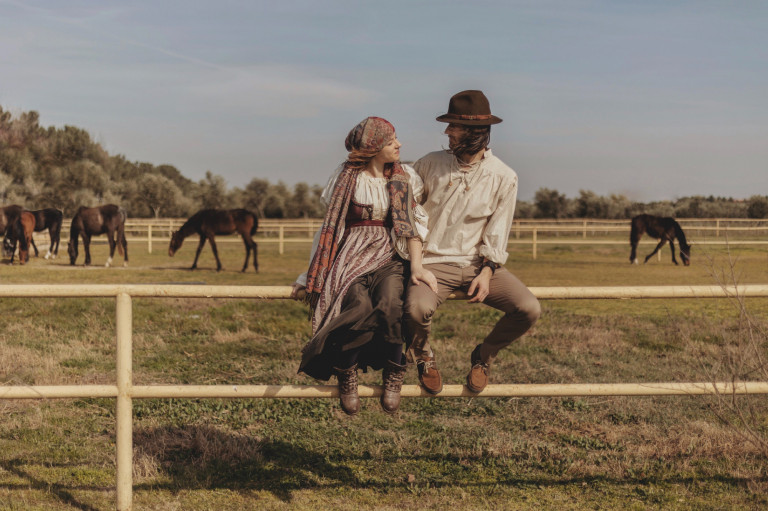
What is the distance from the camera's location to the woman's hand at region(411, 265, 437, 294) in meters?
3.01

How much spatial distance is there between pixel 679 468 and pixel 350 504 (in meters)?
1.99

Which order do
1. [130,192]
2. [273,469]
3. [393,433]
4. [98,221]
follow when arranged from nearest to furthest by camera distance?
[273,469] → [393,433] → [98,221] → [130,192]

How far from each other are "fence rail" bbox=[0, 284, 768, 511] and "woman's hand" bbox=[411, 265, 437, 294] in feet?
1.61

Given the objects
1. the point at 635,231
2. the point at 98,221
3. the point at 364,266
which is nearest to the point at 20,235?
the point at 98,221

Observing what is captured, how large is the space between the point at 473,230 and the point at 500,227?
0.43 feet

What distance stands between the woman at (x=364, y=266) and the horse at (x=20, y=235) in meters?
18.4

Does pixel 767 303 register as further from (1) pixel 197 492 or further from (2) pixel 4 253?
(2) pixel 4 253

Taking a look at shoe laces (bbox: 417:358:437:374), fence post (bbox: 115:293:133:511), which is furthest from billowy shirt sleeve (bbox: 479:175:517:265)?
fence post (bbox: 115:293:133:511)

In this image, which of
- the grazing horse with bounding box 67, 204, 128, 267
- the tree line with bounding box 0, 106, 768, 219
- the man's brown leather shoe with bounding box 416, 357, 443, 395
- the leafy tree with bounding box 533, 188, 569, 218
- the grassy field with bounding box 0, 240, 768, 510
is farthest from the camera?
the leafy tree with bounding box 533, 188, 569, 218

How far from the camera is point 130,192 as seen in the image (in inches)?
2147

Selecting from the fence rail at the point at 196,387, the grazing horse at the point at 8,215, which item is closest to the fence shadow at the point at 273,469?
the fence rail at the point at 196,387

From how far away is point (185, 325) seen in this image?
9234 mm

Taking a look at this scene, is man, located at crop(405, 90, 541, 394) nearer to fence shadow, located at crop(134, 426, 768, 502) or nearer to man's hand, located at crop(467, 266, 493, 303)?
man's hand, located at crop(467, 266, 493, 303)

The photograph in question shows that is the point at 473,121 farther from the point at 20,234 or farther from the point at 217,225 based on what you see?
the point at 20,234
